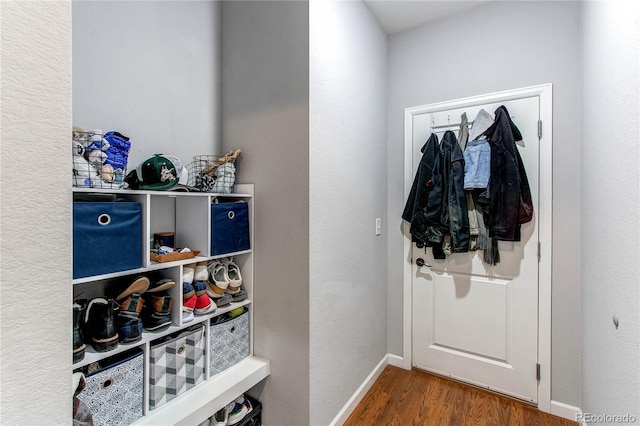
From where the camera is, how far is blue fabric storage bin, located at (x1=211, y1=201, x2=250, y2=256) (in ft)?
4.81

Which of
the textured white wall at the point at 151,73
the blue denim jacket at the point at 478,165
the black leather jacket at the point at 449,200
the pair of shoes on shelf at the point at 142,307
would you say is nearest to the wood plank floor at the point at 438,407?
the black leather jacket at the point at 449,200

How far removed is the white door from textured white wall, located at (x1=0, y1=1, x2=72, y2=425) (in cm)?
215

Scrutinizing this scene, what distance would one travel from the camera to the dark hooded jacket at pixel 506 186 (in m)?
1.86

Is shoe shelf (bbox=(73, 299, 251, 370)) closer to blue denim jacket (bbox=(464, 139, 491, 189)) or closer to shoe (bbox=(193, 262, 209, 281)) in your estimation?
shoe (bbox=(193, 262, 209, 281))

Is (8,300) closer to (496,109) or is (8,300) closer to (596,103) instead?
(596,103)

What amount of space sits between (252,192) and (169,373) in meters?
0.96

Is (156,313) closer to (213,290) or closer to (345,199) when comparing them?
(213,290)

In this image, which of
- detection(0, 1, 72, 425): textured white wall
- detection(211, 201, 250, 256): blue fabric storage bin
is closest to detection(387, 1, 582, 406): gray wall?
detection(211, 201, 250, 256): blue fabric storage bin

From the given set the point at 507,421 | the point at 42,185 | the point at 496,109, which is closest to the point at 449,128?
the point at 496,109

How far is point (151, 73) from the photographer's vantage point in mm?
1512

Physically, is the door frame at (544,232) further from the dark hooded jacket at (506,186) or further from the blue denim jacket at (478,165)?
the blue denim jacket at (478,165)

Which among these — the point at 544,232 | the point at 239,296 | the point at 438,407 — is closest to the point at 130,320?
the point at 239,296

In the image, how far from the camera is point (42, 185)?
25.5 inches

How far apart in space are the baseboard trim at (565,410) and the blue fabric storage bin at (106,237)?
8.39ft
